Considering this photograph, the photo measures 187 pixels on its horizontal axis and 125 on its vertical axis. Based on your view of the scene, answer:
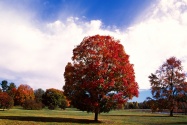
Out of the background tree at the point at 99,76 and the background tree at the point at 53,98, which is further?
the background tree at the point at 53,98

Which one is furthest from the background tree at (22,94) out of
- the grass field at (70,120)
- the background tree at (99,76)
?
the background tree at (99,76)

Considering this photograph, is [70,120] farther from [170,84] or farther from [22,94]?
[22,94]

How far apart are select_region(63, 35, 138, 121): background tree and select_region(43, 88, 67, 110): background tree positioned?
81.9m

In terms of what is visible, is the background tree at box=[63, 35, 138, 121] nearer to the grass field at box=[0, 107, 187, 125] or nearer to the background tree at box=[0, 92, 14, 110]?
the grass field at box=[0, 107, 187, 125]

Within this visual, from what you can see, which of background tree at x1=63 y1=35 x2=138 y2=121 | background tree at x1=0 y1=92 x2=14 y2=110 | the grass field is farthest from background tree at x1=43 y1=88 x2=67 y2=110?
background tree at x1=63 y1=35 x2=138 y2=121

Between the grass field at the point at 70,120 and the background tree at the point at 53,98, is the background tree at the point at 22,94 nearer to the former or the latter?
the background tree at the point at 53,98

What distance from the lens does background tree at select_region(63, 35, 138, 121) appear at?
40.4m

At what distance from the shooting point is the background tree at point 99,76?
40406 mm

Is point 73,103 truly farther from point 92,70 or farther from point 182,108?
point 182,108

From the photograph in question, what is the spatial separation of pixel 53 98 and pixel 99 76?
8674cm

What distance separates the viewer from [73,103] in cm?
4344

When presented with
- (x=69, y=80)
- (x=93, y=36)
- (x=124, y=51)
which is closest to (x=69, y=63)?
(x=69, y=80)

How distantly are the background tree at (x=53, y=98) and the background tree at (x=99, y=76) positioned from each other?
269 feet

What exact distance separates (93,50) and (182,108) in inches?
1564
